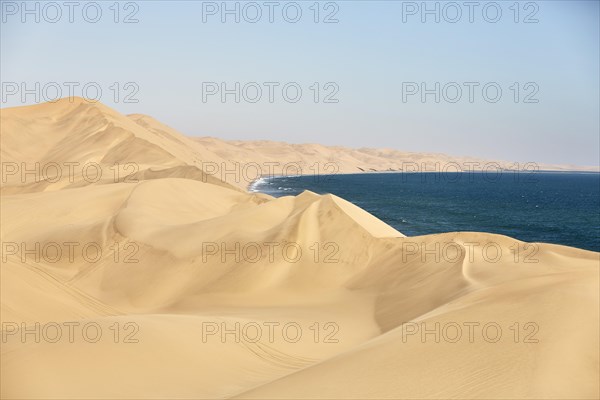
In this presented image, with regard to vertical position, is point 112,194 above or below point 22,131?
below

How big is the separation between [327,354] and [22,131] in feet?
198

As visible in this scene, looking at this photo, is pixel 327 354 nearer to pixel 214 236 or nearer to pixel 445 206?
pixel 214 236

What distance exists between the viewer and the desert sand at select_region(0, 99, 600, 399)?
7.21 metres

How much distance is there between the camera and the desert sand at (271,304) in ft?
23.7

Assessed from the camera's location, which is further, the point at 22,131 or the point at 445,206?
the point at 445,206

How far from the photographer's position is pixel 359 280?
17750 millimetres

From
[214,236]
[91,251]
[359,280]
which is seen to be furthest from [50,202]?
[359,280]

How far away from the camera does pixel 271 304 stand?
1655cm

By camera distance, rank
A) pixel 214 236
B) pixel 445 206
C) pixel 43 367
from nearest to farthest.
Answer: pixel 43 367 → pixel 214 236 → pixel 445 206

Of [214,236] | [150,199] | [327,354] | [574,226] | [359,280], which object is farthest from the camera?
[574,226]

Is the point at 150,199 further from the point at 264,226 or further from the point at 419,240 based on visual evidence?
the point at 419,240

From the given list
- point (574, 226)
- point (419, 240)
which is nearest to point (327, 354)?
point (419, 240)

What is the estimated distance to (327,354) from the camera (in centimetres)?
1132

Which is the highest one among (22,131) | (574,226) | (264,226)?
(22,131)
